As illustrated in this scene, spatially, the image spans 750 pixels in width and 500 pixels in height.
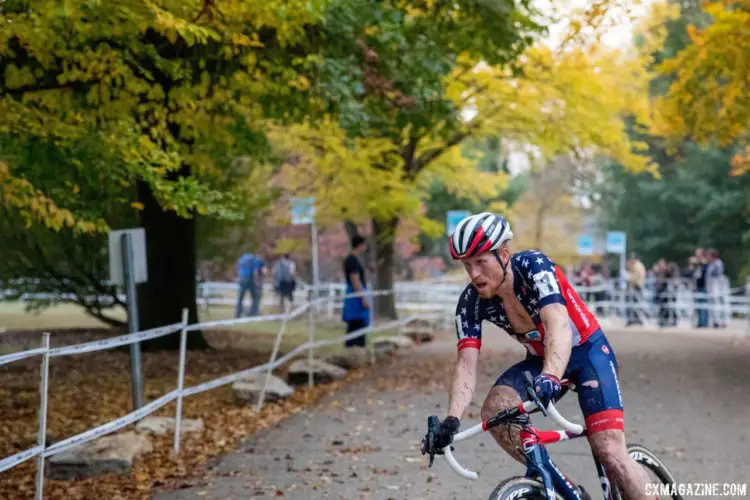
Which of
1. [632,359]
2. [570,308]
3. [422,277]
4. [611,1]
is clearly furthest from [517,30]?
[422,277]

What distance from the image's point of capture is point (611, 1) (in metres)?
13.2

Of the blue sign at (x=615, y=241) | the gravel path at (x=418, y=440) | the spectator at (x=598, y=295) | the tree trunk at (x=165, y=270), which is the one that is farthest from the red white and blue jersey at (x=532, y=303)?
the blue sign at (x=615, y=241)

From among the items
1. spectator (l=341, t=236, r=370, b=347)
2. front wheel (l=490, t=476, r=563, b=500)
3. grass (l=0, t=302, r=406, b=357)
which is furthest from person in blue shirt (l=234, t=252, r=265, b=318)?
front wheel (l=490, t=476, r=563, b=500)

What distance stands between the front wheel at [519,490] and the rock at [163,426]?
648 cm

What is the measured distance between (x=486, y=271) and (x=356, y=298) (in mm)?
Result: 12383

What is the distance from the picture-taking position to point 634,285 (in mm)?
30109

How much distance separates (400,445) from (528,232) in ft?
170

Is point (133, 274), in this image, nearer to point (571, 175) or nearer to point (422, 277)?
point (422, 277)

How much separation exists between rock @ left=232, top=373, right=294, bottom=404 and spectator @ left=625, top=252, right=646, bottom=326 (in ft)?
60.0

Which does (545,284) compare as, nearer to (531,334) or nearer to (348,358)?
(531,334)

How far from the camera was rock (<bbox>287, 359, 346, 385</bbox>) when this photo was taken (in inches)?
585

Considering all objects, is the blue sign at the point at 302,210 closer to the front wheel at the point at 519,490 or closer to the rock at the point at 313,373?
the rock at the point at 313,373

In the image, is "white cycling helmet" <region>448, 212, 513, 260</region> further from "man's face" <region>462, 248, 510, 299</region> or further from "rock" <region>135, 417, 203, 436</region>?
"rock" <region>135, 417, 203, 436</region>

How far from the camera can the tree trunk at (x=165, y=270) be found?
17812 mm
